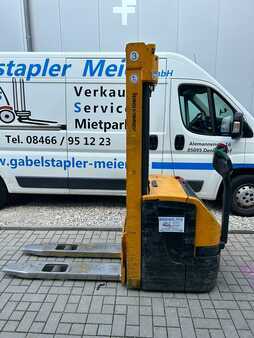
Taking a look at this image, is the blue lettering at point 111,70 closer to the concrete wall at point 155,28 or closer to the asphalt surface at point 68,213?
the asphalt surface at point 68,213

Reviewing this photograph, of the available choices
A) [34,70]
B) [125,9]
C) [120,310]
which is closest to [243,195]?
[120,310]

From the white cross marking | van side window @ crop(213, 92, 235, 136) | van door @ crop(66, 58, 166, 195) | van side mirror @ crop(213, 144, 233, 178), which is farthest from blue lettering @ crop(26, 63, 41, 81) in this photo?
van side mirror @ crop(213, 144, 233, 178)

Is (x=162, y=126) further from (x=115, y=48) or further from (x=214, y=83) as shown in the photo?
(x=115, y=48)

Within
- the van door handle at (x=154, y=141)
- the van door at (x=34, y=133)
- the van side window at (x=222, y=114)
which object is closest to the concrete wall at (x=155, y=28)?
the van side window at (x=222, y=114)

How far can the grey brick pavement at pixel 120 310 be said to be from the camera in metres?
2.66

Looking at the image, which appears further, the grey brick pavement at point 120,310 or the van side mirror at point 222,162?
the van side mirror at point 222,162

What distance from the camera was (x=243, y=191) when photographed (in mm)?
5055

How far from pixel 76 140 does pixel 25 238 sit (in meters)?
1.60

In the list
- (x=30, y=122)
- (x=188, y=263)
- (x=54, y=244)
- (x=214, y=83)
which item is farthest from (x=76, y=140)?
(x=188, y=263)

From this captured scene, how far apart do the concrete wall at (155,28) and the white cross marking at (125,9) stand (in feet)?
0.05

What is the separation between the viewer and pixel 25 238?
4340 mm

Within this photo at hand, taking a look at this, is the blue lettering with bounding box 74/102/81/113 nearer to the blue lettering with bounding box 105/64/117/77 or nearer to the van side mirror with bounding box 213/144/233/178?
the blue lettering with bounding box 105/64/117/77

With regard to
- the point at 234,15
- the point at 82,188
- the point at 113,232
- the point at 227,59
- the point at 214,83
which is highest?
the point at 234,15

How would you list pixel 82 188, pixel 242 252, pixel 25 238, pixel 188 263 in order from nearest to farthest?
pixel 188 263 → pixel 242 252 → pixel 25 238 → pixel 82 188
